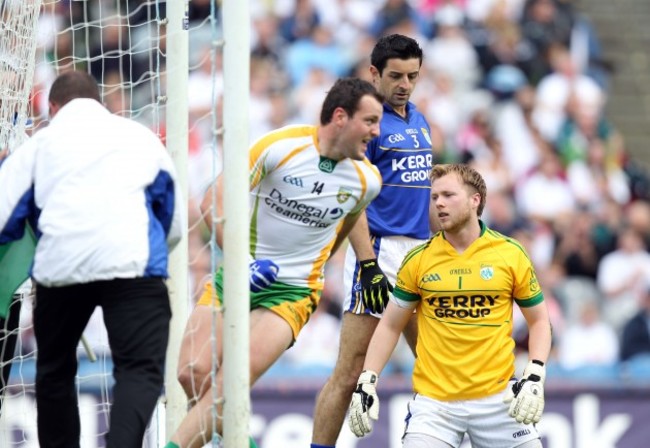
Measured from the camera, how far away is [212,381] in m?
7.25

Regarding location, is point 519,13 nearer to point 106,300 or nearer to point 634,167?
point 634,167

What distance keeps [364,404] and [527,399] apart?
865mm

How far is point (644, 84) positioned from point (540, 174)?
3.62 metres

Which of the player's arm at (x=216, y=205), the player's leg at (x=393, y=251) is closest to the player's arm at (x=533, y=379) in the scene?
the player's leg at (x=393, y=251)

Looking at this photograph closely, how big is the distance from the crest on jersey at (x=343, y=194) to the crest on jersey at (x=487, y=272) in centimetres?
81

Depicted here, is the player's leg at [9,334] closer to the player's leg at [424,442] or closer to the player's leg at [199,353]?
the player's leg at [199,353]

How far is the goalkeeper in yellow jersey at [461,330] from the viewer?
24.4 ft

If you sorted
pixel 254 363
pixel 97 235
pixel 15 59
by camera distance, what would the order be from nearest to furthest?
pixel 97 235, pixel 254 363, pixel 15 59

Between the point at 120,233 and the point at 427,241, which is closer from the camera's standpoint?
the point at 120,233

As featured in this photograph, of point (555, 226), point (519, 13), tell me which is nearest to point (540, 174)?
point (555, 226)

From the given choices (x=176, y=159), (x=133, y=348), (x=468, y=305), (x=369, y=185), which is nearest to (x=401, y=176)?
(x=369, y=185)

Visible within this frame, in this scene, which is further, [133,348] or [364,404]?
[364,404]

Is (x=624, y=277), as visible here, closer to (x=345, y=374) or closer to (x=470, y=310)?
(x=345, y=374)

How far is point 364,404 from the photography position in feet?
24.5
